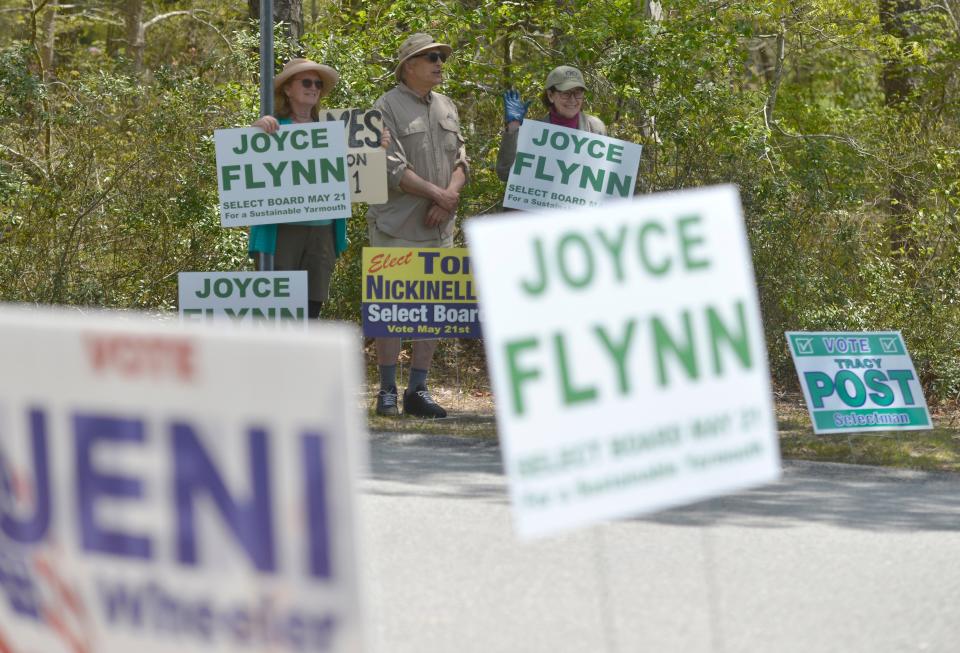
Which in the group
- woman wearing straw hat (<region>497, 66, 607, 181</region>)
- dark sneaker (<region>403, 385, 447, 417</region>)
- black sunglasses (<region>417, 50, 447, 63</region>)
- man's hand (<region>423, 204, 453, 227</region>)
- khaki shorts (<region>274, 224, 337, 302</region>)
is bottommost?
dark sneaker (<region>403, 385, 447, 417</region>)

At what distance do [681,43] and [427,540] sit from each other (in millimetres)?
6220

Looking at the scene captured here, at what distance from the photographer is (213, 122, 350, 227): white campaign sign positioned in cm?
984

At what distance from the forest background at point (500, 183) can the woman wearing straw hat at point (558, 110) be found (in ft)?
4.96

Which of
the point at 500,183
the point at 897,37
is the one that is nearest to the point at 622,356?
the point at 500,183

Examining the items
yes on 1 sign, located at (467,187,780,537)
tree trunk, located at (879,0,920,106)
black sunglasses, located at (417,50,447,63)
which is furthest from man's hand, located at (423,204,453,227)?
tree trunk, located at (879,0,920,106)

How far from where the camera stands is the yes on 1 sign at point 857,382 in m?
9.11

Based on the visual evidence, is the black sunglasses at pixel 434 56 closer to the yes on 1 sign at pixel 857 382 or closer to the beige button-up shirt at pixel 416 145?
the beige button-up shirt at pixel 416 145

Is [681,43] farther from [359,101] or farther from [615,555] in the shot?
[615,555]

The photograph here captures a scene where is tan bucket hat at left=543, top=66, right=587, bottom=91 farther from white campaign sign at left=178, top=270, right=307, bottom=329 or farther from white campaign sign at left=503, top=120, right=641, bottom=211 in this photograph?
white campaign sign at left=178, top=270, right=307, bottom=329

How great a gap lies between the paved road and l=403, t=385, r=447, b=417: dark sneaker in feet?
6.10

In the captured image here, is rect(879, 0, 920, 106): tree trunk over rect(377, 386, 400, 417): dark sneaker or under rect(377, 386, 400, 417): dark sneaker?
over

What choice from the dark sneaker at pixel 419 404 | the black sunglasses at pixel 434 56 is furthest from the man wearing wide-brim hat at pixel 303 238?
the dark sneaker at pixel 419 404

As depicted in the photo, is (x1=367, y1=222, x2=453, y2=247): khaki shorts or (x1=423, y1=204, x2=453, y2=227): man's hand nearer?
(x1=423, y1=204, x2=453, y2=227): man's hand

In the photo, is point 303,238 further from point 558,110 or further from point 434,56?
point 558,110
